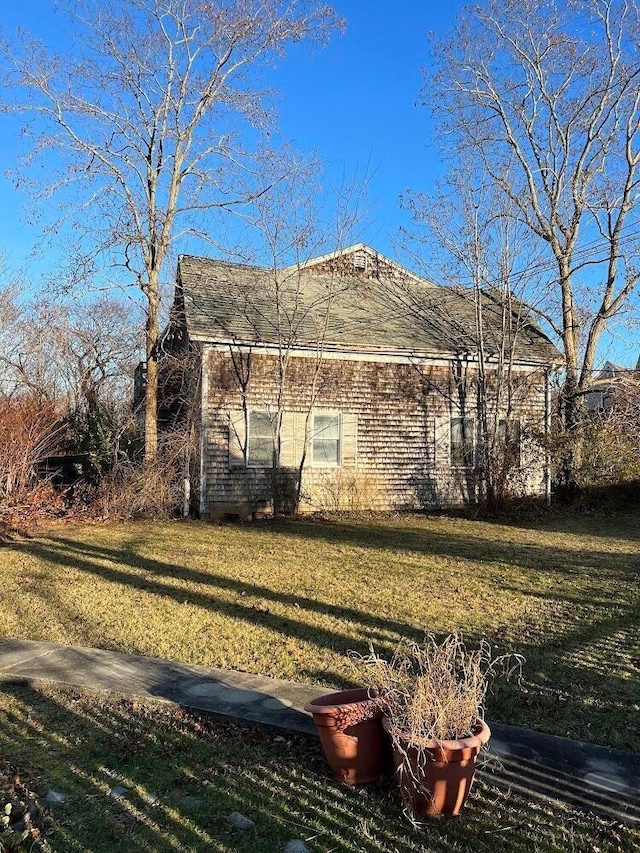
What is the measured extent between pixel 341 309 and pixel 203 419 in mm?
5218

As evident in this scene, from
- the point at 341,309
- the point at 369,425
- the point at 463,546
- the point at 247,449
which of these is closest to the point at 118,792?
the point at 463,546

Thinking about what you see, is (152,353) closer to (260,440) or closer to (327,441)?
(260,440)

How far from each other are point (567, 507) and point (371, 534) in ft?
23.5

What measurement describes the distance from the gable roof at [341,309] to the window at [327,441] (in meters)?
1.77

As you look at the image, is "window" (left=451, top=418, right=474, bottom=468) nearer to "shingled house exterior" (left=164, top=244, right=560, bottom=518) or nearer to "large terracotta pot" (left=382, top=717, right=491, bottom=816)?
"shingled house exterior" (left=164, top=244, right=560, bottom=518)

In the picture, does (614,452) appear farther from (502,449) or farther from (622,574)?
(622,574)

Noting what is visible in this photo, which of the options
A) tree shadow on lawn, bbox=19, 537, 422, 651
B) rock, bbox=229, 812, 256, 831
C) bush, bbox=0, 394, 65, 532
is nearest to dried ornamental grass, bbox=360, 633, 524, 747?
rock, bbox=229, 812, 256, 831

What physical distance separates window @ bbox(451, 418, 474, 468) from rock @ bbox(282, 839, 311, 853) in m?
13.8

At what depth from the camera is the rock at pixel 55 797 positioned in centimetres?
302

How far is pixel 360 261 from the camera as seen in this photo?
18312mm

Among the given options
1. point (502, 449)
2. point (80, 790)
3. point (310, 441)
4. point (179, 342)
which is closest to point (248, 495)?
point (310, 441)

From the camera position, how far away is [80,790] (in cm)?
313

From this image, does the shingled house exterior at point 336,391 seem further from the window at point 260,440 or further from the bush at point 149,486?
the bush at point 149,486

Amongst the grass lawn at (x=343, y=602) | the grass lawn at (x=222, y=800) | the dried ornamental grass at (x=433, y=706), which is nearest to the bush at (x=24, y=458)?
the grass lawn at (x=343, y=602)
